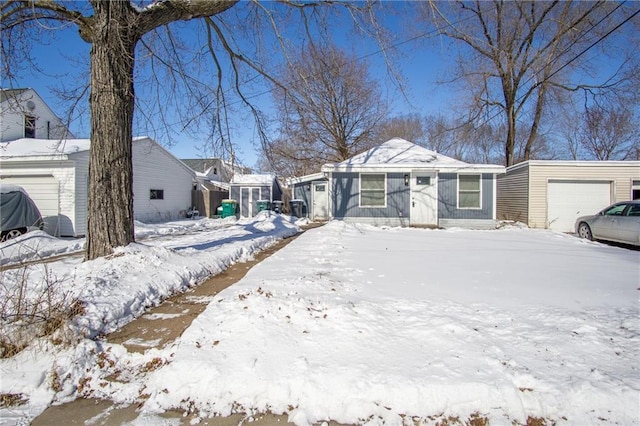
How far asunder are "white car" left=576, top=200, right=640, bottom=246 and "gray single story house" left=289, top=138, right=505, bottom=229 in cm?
362

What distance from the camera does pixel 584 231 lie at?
10.9 m

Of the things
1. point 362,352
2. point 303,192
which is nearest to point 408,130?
point 303,192

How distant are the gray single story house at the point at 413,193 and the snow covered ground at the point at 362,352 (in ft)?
30.3

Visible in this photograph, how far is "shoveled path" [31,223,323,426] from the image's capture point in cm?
217

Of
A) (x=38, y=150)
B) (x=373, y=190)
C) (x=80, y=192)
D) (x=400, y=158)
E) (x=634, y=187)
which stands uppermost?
(x=400, y=158)

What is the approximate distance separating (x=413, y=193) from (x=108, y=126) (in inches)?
468

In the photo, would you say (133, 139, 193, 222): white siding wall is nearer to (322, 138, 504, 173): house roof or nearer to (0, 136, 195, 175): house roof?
(0, 136, 195, 175): house roof

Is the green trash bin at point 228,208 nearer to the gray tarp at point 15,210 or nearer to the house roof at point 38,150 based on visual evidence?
the house roof at point 38,150

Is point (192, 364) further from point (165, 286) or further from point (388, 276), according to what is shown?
point (388, 276)

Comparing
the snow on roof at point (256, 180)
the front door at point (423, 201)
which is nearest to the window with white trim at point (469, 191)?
the front door at point (423, 201)

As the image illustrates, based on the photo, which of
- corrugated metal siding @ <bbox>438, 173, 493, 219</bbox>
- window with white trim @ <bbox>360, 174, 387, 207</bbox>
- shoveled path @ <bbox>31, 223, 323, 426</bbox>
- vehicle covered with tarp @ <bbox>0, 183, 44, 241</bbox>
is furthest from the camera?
window with white trim @ <bbox>360, 174, 387, 207</bbox>

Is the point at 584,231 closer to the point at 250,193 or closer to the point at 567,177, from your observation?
the point at 567,177

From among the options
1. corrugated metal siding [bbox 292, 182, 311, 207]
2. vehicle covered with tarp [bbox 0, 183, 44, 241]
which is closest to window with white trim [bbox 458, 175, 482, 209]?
corrugated metal siding [bbox 292, 182, 311, 207]

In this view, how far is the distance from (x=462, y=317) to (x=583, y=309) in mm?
1565
